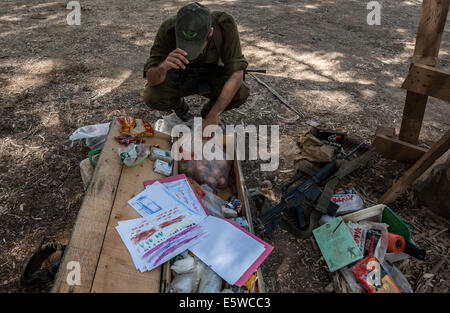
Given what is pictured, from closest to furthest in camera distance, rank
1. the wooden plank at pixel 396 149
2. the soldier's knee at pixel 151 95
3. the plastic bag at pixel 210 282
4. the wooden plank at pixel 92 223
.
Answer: the wooden plank at pixel 92 223 < the plastic bag at pixel 210 282 < the wooden plank at pixel 396 149 < the soldier's knee at pixel 151 95

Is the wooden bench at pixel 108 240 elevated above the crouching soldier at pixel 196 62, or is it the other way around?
the crouching soldier at pixel 196 62

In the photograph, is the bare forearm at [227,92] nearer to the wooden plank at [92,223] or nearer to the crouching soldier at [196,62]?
the crouching soldier at [196,62]

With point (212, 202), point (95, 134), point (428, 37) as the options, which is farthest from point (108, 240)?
point (428, 37)

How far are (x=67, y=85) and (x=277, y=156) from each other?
9.76ft

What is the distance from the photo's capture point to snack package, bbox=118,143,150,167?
2.49 meters

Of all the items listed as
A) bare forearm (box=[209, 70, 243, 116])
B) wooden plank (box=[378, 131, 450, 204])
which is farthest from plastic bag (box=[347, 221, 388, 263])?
bare forearm (box=[209, 70, 243, 116])

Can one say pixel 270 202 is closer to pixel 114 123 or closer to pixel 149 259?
pixel 149 259

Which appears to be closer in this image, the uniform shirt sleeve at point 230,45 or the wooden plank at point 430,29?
the wooden plank at point 430,29

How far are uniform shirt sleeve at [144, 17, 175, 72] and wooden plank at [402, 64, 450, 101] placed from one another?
81.2 inches

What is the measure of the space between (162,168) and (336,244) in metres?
1.44

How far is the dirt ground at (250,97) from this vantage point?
2.49 metres

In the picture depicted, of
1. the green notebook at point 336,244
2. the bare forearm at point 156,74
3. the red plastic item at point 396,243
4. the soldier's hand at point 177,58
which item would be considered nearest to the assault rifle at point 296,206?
the green notebook at point 336,244

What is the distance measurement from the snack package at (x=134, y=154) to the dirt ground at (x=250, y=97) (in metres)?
0.67

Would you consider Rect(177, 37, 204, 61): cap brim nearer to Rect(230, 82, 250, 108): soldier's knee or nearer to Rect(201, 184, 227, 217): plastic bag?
Rect(230, 82, 250, 108): soldier's knee
